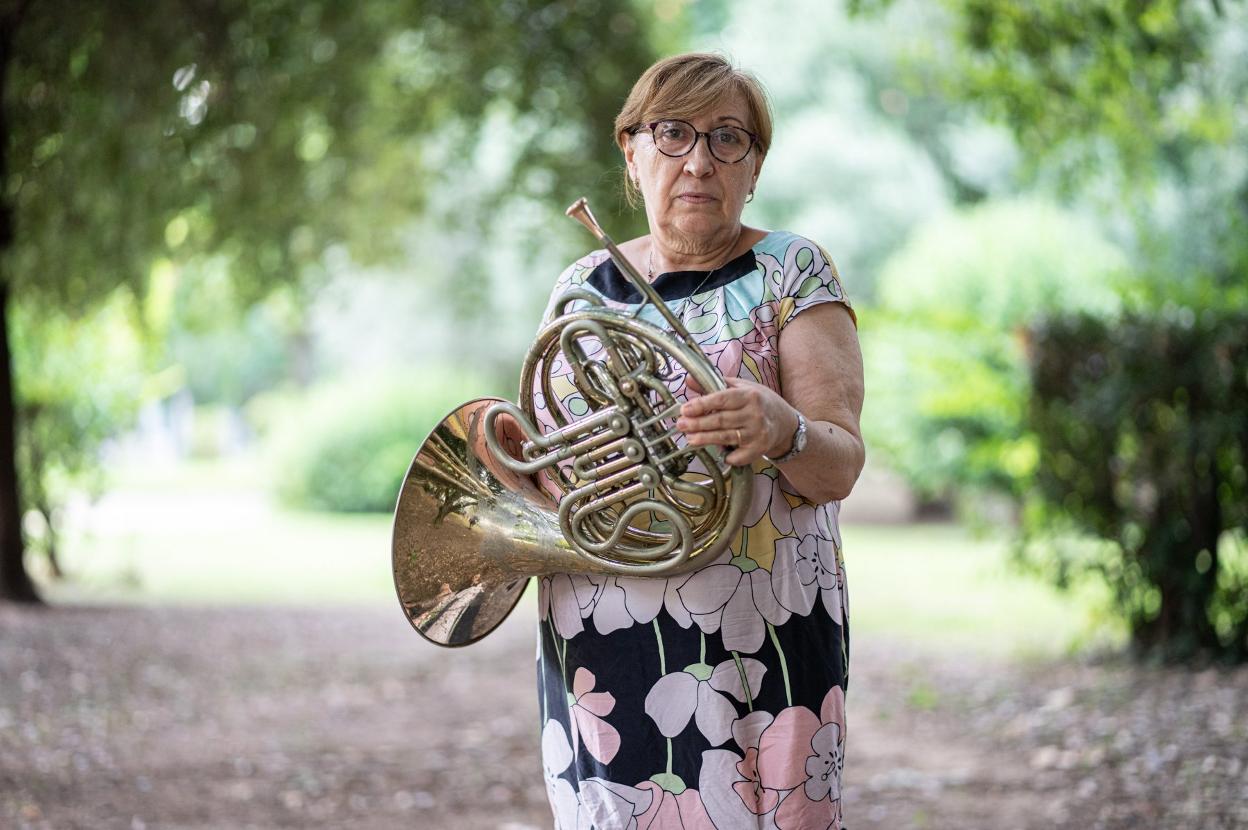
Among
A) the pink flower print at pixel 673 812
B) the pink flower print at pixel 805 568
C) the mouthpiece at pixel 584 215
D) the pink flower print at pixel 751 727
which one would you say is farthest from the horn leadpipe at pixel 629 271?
the pink flower print at pixel 673 812

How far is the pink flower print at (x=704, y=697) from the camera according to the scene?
2.08 meters

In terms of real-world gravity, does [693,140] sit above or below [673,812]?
above

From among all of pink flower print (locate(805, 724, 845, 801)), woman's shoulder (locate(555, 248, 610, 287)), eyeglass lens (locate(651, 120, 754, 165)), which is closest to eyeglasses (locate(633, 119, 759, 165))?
eyeglass lens (locate(651, 120, 754, 165))

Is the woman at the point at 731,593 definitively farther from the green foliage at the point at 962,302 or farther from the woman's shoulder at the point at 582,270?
the green foliage at the point at 962,302

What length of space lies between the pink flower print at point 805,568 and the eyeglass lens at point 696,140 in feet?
1.84

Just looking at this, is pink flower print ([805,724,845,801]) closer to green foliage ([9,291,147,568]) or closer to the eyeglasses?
the eyeglasses

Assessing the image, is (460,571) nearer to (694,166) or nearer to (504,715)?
(694,166)

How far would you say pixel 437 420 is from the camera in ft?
11.9

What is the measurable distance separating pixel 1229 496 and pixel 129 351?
7193 mm

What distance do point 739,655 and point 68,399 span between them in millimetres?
7981

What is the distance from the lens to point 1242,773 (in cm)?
442

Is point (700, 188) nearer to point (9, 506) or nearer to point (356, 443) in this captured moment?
point (9, 506)

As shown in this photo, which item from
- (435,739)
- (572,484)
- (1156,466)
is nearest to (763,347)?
(572,484)

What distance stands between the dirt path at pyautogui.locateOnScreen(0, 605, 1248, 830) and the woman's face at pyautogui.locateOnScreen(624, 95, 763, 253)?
283 cm
